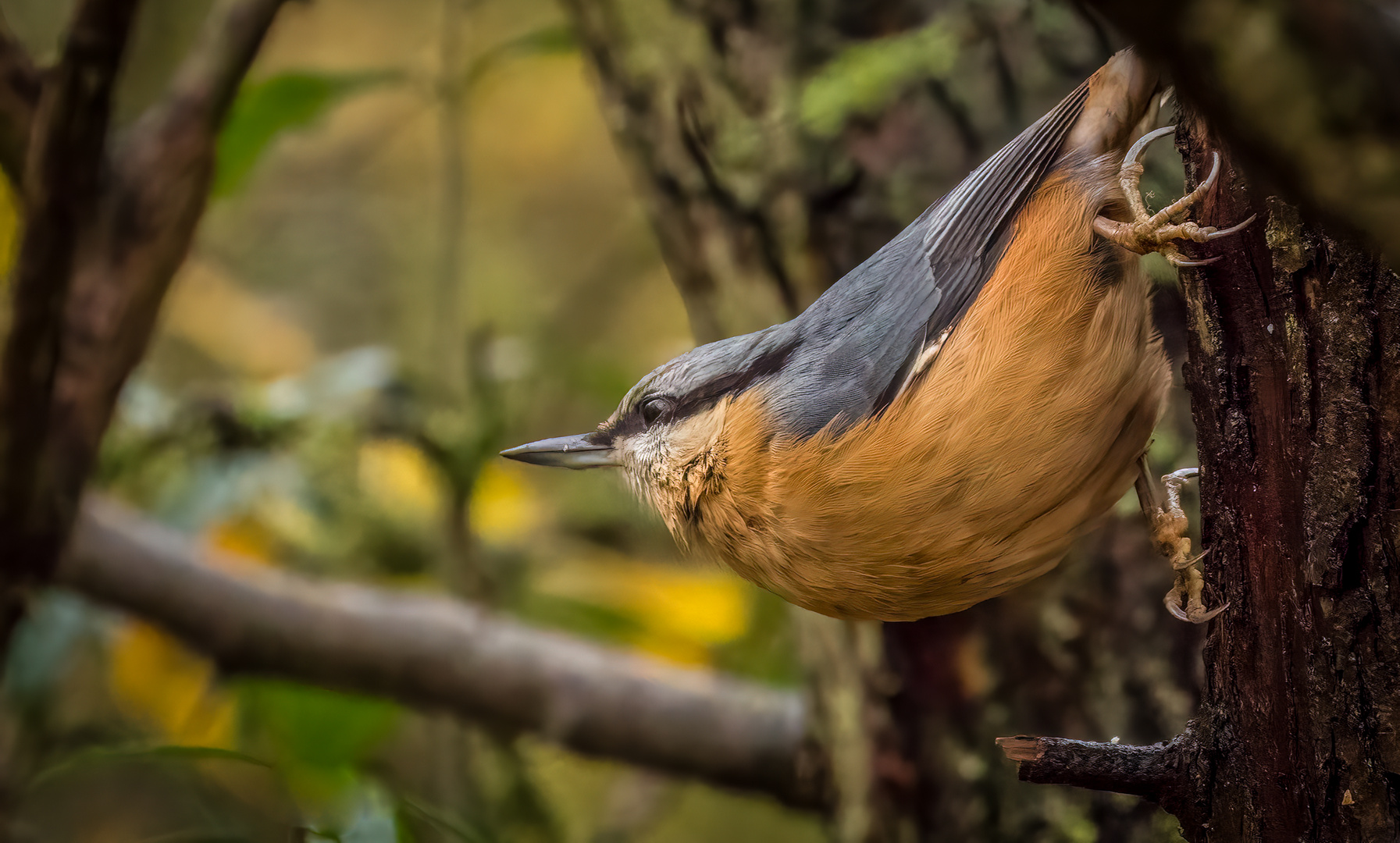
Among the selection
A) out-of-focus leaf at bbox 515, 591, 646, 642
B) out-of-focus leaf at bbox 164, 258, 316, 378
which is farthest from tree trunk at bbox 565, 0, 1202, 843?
out-of-focus leaf at bbox 164, 258, 316, 378

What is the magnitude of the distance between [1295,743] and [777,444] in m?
0.80

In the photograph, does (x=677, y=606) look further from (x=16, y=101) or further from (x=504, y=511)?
(x=16, y=101)

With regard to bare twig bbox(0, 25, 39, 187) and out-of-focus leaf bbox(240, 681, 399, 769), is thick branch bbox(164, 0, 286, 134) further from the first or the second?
out-of-focus leaf bbox(240, 681, 399, 769)

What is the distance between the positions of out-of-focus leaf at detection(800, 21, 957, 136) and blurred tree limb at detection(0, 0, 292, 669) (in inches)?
42.1

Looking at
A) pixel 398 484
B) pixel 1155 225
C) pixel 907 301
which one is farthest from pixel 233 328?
pixel 1155 225

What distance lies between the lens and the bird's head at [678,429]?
1.80 metres

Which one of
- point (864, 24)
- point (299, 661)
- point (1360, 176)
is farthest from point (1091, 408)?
point (299, 661)

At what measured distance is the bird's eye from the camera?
195cm

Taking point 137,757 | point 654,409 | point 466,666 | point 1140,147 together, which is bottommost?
point 466,666

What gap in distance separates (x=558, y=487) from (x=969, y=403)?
2.58m

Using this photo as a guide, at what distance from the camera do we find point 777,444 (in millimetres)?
1627

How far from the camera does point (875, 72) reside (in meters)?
2.02

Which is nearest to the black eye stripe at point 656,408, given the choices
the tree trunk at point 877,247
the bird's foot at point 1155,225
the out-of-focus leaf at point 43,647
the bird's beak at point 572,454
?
the bird's beak at point 572,454

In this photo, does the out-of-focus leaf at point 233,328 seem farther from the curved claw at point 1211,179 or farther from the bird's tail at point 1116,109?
the curved claw at point 1211,179
